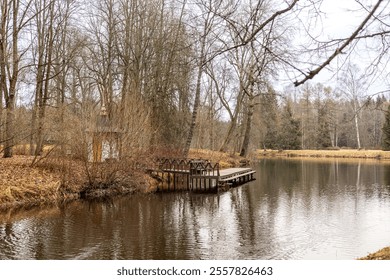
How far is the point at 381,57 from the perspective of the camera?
213 inches

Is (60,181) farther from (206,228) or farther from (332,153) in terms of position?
(332,153)

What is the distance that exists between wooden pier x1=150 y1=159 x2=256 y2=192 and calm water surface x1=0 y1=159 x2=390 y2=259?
2.02 m

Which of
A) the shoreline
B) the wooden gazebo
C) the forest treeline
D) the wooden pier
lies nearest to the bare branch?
the forest treeline

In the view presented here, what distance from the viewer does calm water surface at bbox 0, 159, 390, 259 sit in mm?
8945

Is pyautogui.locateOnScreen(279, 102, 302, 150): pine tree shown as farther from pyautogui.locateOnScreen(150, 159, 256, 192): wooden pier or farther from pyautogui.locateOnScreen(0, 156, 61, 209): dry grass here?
pyautogui.locateOnScreen(0, 156, 61, 209): dry grass

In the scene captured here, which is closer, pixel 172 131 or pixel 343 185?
pixel 343 185

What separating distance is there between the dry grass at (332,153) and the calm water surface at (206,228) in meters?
28.9

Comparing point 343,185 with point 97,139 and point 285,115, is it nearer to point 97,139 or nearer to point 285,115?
point 97,139

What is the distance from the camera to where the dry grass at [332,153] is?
4381cm

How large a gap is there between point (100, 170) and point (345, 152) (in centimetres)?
3727

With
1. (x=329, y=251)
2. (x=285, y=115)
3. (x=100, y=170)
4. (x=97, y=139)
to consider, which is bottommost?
(x=329, y=251)
